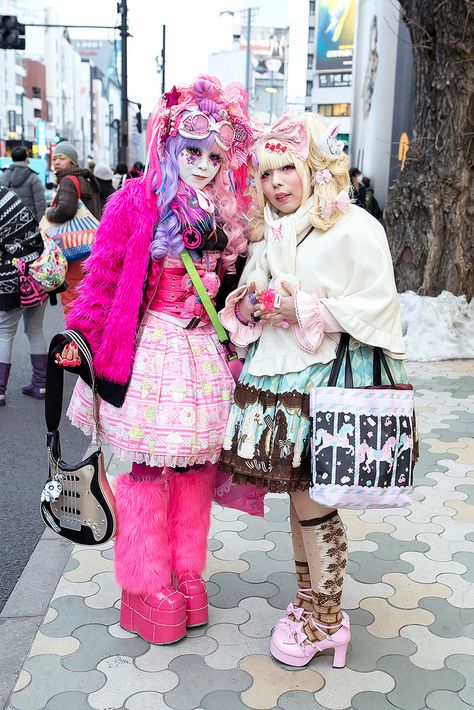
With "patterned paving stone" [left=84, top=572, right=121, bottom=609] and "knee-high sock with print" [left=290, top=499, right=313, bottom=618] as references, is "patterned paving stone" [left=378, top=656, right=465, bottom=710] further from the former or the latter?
"patterned paving stone" [left=84, top=572, right=121, bottom=609]

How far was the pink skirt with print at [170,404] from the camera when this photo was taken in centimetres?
242

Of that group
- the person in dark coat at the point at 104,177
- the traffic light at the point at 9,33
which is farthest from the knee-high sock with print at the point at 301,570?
the traffic light at the point at 9,33

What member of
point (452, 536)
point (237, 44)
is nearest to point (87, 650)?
point (452, 536)

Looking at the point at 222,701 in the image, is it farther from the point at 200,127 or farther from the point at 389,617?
the point at 200,127

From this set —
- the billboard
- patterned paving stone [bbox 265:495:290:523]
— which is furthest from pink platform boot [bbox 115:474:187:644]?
the billboard

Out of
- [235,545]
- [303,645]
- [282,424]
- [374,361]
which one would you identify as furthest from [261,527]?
[374,361]

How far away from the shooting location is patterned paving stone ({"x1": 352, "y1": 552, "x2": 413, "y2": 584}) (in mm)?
3082

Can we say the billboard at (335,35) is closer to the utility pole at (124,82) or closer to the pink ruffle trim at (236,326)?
the utility pole at (124,82)

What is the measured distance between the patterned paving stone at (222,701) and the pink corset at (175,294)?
1.19 m

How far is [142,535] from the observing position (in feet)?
8.28

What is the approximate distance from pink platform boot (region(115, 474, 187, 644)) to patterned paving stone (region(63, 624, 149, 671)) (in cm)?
6

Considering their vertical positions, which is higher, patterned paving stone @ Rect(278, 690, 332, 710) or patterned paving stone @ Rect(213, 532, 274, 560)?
patterned paving stone @ Rect(278, 690, 332, 710)

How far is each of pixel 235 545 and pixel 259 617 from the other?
609mm

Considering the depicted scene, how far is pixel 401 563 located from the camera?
3199mm
